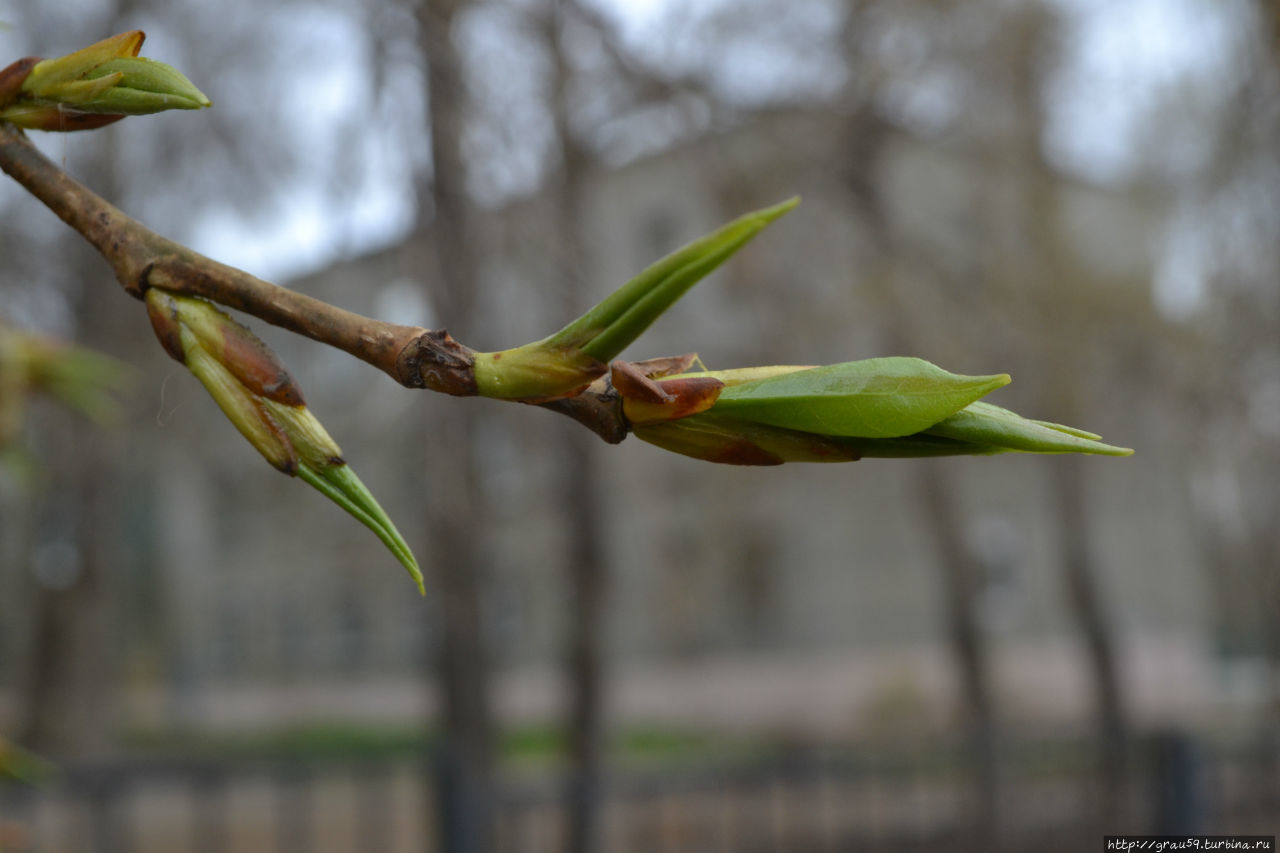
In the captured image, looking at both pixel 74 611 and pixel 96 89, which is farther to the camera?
pixel 74 611

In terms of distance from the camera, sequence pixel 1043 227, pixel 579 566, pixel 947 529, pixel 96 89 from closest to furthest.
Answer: pixel 96 89
pixel 579 566
pixel 947 529
pixel 1043 227

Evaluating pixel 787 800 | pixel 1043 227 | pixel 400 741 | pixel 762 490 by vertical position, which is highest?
pixel 1043 227

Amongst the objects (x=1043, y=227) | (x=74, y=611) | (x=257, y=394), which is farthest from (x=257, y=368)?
(x=74, y=611)

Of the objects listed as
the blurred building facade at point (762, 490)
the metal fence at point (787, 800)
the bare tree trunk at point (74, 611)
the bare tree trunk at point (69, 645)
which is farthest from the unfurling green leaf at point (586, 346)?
the bare tree trunk at point (69, 645)

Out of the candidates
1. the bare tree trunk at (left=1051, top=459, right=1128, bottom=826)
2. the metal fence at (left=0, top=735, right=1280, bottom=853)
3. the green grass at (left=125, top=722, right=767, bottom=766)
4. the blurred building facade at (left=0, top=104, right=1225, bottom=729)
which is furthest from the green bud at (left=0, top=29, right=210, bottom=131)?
the green grass at (left=125, top=722, right=767, bottom=766)

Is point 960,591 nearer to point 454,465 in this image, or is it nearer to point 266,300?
point 454,465

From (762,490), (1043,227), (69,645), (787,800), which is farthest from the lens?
(69,645)

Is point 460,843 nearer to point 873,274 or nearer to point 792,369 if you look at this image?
point 792,369
